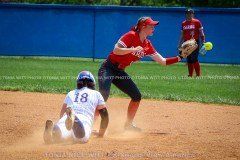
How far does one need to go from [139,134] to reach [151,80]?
851 cm

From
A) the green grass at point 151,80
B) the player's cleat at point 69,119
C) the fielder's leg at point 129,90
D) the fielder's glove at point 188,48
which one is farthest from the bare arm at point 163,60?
the green grass at point 151,80

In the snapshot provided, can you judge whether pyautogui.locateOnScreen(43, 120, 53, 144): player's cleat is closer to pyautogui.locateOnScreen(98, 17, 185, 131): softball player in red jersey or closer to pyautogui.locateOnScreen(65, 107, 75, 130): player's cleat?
pyautogui.locateOnScreen(65, 107, 75, 130): player's cleat

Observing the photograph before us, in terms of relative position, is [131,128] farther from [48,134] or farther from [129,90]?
[48,134]

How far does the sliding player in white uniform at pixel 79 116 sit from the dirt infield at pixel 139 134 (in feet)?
0.58

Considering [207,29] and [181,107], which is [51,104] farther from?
[207,29]

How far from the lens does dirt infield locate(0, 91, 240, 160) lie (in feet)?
24.2

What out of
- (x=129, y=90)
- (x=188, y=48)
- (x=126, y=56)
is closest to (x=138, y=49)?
(x=126, y=56)

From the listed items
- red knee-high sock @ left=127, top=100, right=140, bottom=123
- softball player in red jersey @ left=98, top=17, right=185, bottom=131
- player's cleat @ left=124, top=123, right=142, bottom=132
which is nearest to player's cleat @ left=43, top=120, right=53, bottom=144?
softball player in red jersey @ left=98, top=17, right=185, bottom=131

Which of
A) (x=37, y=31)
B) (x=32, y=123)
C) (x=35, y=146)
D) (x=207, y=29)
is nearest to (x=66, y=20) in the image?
(x=37, y=31)

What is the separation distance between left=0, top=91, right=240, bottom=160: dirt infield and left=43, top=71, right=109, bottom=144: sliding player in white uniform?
7.0 inches

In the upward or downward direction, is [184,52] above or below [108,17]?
above

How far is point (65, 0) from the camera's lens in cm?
→ 3391

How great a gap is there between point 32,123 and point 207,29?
15356mm

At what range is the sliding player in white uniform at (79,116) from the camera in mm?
7875
